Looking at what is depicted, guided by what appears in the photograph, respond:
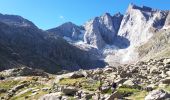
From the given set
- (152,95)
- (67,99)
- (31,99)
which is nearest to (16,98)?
(31,99)

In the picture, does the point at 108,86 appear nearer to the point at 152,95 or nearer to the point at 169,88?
the point at 169,88

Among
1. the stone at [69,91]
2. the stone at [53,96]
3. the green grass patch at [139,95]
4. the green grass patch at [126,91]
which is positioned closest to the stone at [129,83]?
the green grass patch at [126,91]

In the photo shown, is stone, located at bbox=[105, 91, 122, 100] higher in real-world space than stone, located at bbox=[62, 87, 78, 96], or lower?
lower

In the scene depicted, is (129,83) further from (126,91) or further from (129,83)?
(126,91)

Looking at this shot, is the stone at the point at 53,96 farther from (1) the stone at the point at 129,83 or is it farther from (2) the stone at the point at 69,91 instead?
(1) the stone at the point at 129,83

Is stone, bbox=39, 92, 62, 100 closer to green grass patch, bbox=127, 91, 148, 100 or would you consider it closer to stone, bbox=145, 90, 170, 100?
green grass patch, bbox=127, 91, 148, 100

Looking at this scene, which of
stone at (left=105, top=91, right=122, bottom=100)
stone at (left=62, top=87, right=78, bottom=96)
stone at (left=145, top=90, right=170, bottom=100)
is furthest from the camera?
stone at (left=62, top=87, right=78, bottom=96)

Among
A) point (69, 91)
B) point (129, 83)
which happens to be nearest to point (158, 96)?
point (129, 83)

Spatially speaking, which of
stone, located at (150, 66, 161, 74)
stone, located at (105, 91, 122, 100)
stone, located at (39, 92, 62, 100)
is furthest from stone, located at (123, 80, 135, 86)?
stone, located at (39, 92, 62, 100)

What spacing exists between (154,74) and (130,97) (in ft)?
28.2

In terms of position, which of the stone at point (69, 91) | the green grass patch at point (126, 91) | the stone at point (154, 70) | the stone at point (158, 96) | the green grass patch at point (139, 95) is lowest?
the stone at point (158, 96)

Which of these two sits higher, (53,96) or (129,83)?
(129,83)

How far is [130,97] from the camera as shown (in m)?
26.8

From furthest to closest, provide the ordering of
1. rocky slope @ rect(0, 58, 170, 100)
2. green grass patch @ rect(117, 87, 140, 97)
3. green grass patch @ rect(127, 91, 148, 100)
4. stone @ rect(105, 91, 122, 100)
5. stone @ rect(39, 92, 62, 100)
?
stone @ rect(39, 92, 62, 100) < green grass patch @ rect(117, 87, 140, 97) < rocky slope @ rect(0, 58, 170, 100) < green grass patch @ rect(127, 91, 148, 100) < stone @ rect(105, 91, 122, 100)
